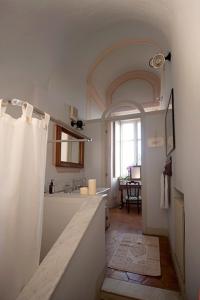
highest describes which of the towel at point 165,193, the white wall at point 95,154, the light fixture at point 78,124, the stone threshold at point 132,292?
the light fixture at point 78,124

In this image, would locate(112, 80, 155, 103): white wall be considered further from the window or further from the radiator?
the radiator

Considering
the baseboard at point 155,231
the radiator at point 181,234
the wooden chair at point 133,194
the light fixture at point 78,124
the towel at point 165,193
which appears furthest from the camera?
the wooden chair at point 133,194

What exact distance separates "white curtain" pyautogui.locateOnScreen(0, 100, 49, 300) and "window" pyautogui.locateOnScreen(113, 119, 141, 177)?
4.64 meters

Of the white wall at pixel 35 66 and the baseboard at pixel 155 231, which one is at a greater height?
the white wall at pixel 35 66

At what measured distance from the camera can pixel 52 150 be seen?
2566mm

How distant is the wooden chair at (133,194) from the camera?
4.84 metres

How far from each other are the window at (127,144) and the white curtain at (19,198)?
4644mm

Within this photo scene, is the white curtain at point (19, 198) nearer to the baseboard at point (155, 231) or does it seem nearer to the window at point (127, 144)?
the baseboard at point (155, 231)

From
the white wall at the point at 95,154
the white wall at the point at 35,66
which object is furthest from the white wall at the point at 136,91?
the white wall at the point at 35,66

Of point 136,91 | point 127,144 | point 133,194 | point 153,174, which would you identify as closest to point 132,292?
point 153,174

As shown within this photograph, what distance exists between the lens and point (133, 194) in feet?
17.0

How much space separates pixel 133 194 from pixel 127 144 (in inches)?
67.5

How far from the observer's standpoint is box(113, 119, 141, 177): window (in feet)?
19.1

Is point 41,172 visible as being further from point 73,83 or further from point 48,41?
point 73,83
